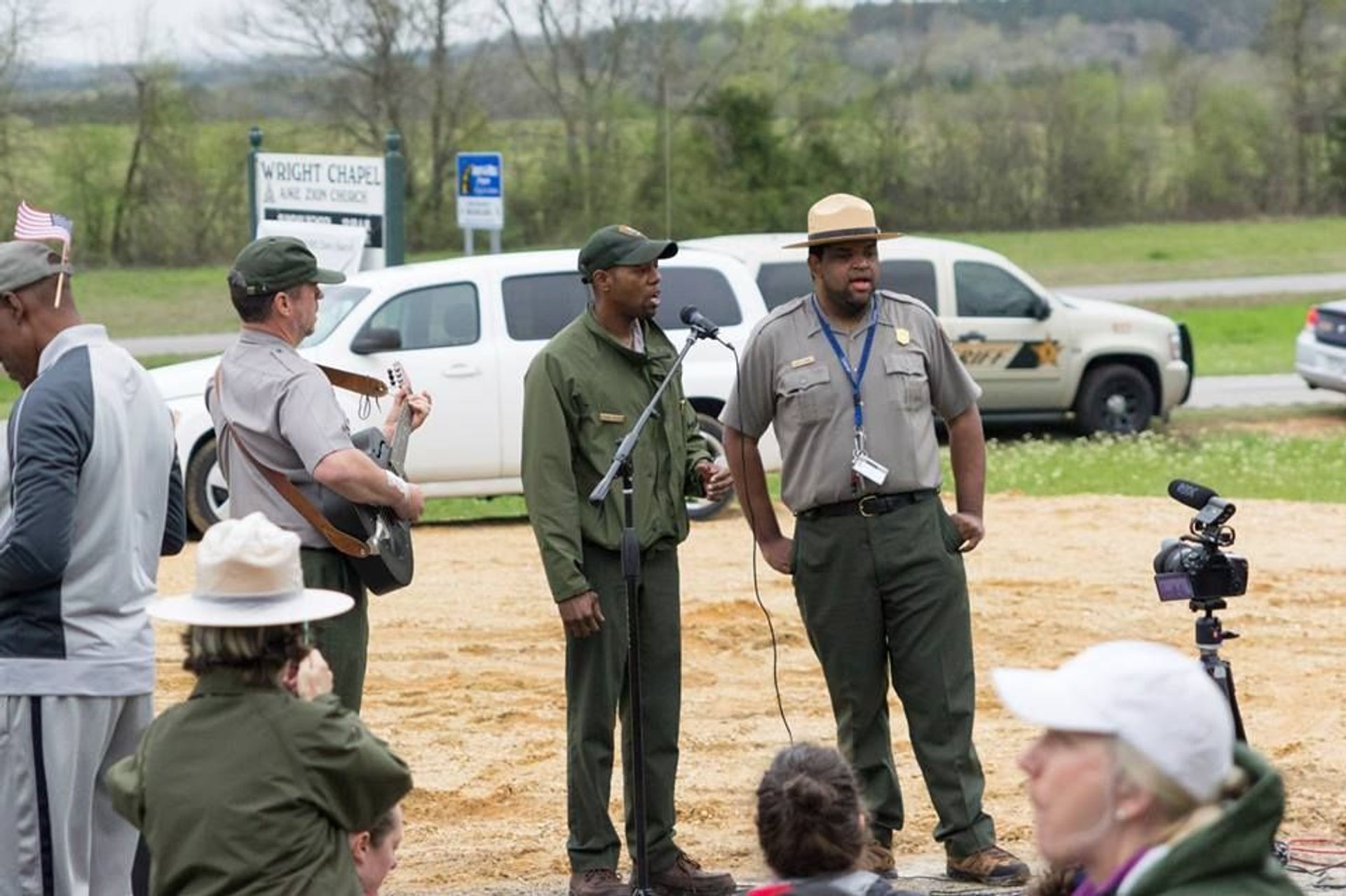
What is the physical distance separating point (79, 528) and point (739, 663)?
19.1ft

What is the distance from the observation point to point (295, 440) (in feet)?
19.9

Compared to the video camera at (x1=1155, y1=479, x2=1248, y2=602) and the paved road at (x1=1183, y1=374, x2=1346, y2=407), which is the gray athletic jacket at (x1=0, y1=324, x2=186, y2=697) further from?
the paved road at (x1=1183, y1=374, x2=1346, y2=407)

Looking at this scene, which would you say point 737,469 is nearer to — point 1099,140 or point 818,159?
point 818,159

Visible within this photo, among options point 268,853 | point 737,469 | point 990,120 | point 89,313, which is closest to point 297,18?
point 89,313

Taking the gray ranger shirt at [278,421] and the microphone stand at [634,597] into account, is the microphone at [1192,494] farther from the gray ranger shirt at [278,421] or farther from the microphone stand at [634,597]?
the gray ranger shirt at [278,421]

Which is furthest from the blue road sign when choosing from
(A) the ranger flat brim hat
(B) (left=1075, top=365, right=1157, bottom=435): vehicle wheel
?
(A) the ranger flat brim hat

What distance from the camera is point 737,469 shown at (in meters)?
7.44

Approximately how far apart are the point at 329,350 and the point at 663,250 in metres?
7.83

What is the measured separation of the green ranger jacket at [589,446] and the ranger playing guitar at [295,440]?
0.64m

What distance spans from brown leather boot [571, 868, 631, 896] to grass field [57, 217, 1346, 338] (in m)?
26.2

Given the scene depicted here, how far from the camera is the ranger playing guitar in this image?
6.06m

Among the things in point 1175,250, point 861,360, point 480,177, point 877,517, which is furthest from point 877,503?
point 1175,250

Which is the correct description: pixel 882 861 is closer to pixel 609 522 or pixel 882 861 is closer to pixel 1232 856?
pixel 609 522

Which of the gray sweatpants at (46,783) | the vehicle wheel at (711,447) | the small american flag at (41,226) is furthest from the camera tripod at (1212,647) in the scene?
the vehicle wheel at (711,447)
